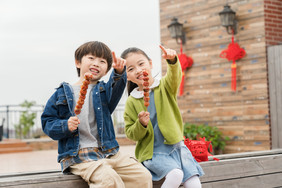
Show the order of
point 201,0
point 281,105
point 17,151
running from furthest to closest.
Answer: point 17,151, point 201,0, point 281,105

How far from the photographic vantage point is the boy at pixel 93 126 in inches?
95.7

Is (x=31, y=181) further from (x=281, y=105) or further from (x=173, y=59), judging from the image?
(x=281, y=105)

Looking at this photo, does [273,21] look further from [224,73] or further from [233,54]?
[224,73]

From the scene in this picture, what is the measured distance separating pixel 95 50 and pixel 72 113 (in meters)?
0.43

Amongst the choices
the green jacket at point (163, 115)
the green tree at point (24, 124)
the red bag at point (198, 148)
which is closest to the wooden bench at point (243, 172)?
the red bag at point (198, 148)

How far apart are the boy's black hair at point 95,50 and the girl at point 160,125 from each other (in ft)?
0.77

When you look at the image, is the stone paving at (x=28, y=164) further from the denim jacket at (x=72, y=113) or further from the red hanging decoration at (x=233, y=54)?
the denim jacket at (x=72, y=113)

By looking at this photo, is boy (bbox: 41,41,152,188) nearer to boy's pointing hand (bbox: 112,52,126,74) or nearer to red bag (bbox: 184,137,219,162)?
boy's pointing hand (bbox: 112,52,126,74)

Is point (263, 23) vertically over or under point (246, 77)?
over

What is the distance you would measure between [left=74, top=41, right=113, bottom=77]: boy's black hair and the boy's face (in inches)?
1.0

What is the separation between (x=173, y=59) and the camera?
2789 millimetres

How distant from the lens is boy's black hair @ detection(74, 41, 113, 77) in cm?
263

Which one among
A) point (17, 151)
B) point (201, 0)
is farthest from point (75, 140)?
point (17, 151)

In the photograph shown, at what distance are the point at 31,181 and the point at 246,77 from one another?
18.6 feet
